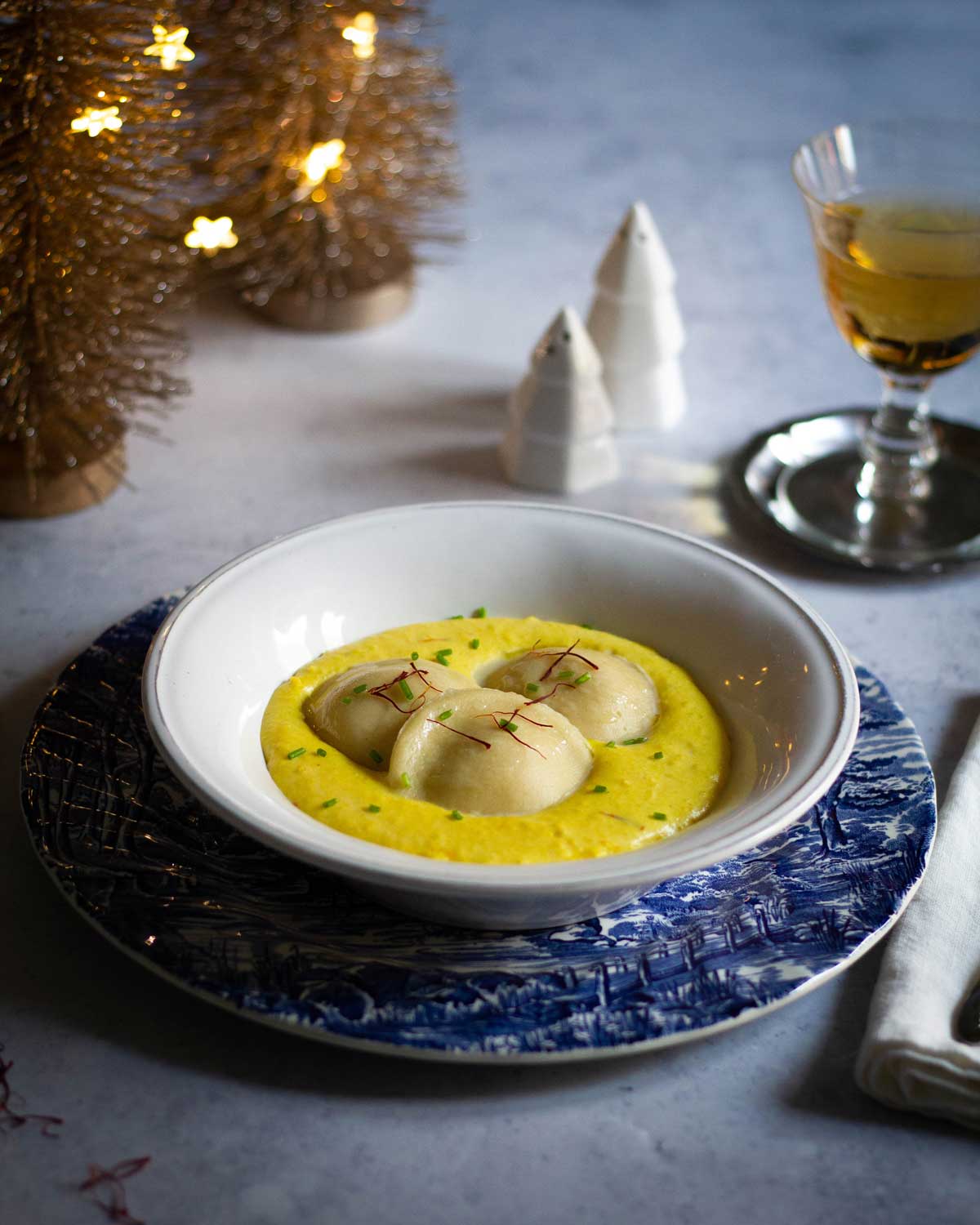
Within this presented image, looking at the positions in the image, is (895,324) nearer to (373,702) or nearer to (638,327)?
(638,327)

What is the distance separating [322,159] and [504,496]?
730mm

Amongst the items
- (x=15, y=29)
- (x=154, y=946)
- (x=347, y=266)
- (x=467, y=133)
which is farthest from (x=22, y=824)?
(x=467, y=133)

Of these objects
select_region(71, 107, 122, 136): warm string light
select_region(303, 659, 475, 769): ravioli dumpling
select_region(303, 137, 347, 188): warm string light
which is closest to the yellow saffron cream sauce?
select_region(303, 659, 475, 769): ravioli dumpling

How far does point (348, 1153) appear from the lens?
3.94 feet

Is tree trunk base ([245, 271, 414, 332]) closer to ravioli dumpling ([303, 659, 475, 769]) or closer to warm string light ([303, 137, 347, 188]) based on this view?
warm string light ([303, 137, 347, 188])

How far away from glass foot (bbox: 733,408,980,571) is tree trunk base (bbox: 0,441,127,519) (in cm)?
110

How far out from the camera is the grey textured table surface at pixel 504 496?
3.91 ft

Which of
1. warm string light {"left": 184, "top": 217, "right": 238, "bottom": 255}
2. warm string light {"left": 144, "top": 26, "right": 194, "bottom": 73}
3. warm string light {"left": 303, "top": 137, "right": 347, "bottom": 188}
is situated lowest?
warm string light {"left": 184, "top": 217, "right": 238, "bottom": 255}

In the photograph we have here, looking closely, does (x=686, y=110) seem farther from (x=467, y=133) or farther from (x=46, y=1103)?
(x=46, y=1103)

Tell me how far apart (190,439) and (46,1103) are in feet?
4.83

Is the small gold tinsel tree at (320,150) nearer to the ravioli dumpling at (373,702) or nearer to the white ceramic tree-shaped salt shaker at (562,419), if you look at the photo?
the white ceramic tree-shaped salt shaker at (562,419)

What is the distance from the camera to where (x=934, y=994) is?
1.31 metres

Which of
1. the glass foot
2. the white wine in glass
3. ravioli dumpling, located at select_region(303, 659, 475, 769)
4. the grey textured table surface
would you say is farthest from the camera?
the glass foot

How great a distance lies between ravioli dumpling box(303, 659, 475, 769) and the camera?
146 centimetres
